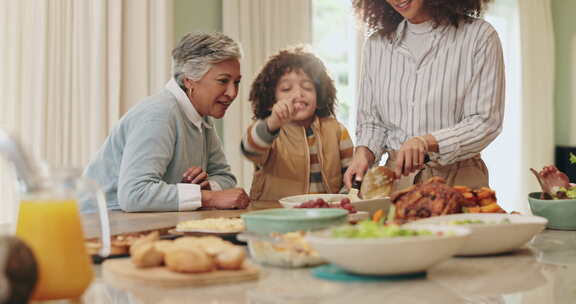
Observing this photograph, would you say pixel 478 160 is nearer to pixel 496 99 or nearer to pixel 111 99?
pixel 496 99

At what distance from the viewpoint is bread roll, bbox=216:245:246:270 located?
3.56 ft

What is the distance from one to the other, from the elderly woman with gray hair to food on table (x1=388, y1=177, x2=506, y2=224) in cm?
85

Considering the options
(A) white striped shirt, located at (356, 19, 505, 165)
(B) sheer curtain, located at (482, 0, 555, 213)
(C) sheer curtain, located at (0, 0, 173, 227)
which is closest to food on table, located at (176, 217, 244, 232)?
(A) white striped shirt, located at (356, 19, 505, 165)

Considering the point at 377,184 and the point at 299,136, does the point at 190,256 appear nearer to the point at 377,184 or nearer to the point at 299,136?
the point at 377,184

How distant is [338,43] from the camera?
5582 mm

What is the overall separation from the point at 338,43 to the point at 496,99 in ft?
10.8

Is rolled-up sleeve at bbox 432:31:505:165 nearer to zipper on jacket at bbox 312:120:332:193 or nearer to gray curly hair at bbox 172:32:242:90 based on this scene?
zipper on jacket at bbox 312:120:332:193

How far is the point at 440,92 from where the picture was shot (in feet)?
7.95

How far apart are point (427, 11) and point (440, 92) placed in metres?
0.28

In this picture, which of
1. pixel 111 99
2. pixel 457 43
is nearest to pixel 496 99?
pixel 457 43

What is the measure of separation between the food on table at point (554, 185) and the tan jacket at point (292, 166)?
1.10 meters

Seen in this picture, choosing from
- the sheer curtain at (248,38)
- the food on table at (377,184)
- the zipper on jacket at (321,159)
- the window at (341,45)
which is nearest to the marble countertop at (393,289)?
the food on table at (377,184)

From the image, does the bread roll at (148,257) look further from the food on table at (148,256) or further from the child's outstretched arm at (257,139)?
the child's outstretched arm at (257,139)

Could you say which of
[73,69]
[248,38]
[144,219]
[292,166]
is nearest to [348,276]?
[144,219]
